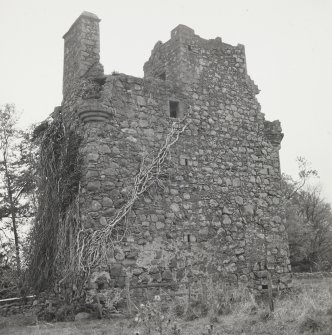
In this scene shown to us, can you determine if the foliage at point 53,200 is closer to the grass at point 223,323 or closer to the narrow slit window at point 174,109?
the grass at point 223,323

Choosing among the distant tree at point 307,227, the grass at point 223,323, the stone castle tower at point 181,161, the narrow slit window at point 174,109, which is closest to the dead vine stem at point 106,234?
the stone castle tower at point 181,161

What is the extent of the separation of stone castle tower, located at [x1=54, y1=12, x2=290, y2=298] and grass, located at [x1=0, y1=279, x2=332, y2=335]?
137cm

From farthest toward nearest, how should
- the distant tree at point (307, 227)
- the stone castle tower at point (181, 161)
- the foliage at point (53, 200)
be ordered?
the distant tree at point (307, 227), the foliage at point (53, 200), the stone castle tower at point (181, 161)

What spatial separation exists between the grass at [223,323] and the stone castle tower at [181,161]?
137 centimetres

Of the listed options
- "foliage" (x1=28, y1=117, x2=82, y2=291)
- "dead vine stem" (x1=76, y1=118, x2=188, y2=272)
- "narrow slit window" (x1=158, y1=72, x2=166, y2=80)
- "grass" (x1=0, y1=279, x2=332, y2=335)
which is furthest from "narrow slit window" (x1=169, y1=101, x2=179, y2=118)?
"grass" (x1=0, y1=279, x2=332, y2=335)

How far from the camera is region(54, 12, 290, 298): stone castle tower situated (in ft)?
31.7

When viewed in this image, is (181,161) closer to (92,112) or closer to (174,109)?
(174,109)

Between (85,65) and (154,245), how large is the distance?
4478mm

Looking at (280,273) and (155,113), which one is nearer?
(155,113)

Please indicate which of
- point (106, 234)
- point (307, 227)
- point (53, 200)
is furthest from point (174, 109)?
point (307, 227)

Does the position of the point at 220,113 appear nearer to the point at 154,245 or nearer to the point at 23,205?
the point at 154,245

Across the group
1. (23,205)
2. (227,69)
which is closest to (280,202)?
(227,69)

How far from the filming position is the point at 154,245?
9.90m

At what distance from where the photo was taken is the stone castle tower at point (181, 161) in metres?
9.66
